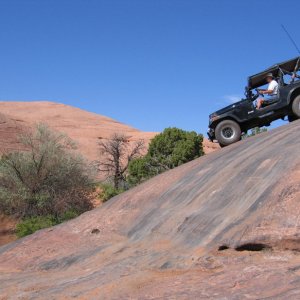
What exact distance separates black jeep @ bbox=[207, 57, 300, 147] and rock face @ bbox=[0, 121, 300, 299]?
3180 mm

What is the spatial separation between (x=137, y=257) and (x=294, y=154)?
2547 mm

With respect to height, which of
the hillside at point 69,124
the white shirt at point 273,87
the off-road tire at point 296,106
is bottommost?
the off-road tire at point 296,106

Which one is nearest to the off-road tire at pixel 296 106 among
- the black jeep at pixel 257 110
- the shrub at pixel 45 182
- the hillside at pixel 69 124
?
the black jeep at pixel 257 110

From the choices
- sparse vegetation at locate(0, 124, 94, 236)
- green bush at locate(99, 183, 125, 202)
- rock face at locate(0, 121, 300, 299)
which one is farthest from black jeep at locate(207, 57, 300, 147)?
green bush at locate(99, 183, 125, 202)

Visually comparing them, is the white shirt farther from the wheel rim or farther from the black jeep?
the wheel rim

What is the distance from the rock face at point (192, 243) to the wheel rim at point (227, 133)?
10.4ft

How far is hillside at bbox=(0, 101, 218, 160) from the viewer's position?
139ft

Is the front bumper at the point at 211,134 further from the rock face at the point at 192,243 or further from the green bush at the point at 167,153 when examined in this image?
the green bush at the point at 167,153

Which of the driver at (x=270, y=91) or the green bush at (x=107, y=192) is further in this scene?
the green bush at (x=107, y=192)

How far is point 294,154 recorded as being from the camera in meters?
6.64

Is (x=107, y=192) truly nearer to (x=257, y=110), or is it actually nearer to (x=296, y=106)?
(x=257, y=110)

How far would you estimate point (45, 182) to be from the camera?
25.0 metres

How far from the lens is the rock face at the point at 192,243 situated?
16.2 feet

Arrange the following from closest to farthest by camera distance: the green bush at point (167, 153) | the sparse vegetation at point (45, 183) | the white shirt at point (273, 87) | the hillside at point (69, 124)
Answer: the white shirt at point (273, 87), the sparse vegetation at point (45, 183), the green bush at point (167, 153), the hillside at point (69, 124)
